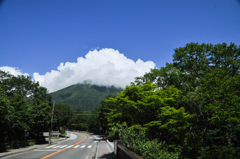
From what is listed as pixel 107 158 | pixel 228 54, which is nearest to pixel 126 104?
pixel 107 158

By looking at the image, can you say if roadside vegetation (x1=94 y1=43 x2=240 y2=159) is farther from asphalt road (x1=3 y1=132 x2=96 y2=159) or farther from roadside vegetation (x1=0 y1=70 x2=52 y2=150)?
roadside vegetation (x1=0 y1=70 x2=52 y2=150)

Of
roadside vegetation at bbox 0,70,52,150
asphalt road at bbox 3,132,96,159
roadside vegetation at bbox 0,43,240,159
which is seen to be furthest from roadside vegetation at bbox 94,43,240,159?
roadside vegetation at bbox 0,70,52,150

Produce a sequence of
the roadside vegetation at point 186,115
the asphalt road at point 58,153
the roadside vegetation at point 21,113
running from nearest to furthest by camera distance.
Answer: the roadside vegetation at point 186,115, the asphalt road at point 58,153, the roadside vegetation at point 21,113

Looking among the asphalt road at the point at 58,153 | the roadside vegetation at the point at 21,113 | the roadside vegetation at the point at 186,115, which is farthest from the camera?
the roadside vegetation at the point at 21,113

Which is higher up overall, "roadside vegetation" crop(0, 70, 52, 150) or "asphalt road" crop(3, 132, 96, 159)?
"roadside vegetation" crop(0, 70, 52, 150)

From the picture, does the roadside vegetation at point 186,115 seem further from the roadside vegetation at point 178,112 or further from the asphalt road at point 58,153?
the asphalt road at point 58,153

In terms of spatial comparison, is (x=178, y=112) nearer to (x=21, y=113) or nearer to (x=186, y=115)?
(x=186, y=115)

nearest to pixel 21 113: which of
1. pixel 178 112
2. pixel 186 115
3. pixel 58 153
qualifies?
pixel 58 153

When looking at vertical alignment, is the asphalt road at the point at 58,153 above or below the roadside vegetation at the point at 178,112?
below

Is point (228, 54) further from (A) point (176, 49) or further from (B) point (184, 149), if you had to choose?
(B) point (184, 149)

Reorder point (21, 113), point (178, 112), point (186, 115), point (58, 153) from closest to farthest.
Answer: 1. point (178, 112)
2. point (186, 115)
3. point (58, 153)
4. point (21, 113)

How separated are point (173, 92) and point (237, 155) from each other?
8518 millimetres

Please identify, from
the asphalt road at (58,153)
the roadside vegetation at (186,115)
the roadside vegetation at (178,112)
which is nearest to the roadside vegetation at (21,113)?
the roadside vegetation at (178,112)

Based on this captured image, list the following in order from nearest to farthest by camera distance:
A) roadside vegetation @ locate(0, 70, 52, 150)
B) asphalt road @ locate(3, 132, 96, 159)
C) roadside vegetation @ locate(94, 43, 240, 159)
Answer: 1. roadside vegetation @ locate(94, 43, 240, 159)
2. asphalt road @ locate(3, 132, 96, 159)
3. roadside vegetation @ locate(0, 70, 52, 150)
